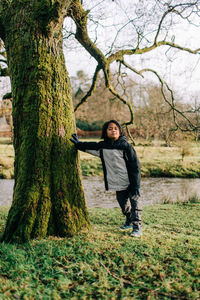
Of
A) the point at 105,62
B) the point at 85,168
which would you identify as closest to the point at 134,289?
the point at 105,62

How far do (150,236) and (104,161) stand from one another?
1250 mm

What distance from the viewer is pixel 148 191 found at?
39.2ft

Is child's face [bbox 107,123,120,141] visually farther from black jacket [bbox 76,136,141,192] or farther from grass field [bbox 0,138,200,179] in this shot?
grass field [bbox 0,138,200,179]

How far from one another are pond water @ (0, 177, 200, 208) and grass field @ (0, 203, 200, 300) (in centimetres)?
594

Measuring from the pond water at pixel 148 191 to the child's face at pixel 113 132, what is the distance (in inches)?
221

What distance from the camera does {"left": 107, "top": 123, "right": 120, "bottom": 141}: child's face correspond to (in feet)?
13.0

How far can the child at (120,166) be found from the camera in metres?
3.80

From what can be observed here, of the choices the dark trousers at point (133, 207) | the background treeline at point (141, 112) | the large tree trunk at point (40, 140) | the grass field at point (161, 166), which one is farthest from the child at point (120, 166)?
the grass field at point (161, 166)

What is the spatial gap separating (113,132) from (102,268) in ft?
6.43

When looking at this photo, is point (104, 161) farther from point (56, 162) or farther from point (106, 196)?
point (106, 196)

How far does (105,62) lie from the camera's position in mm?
5312

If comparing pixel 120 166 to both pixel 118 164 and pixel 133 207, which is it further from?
pixel 133 207

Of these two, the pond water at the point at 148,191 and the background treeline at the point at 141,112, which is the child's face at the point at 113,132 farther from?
the pond water at the point at 148,191

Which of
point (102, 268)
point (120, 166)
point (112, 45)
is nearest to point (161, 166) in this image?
point (112, 45)
